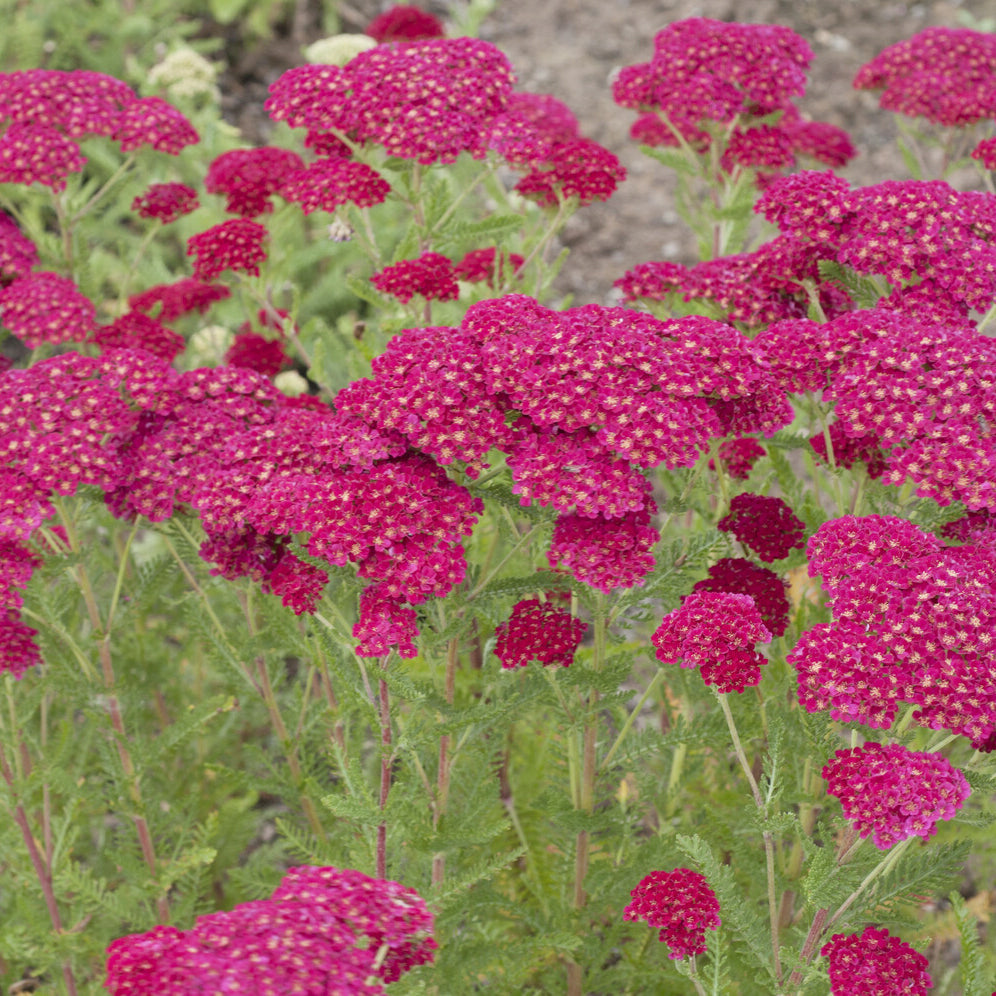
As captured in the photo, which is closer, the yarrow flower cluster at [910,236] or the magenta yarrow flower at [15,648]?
the magenta yarrow flower at [15,648]

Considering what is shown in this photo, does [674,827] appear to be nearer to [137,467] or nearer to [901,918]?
[901,918]

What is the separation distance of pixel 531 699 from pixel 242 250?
1.72 meters

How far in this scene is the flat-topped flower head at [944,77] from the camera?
13.7ft

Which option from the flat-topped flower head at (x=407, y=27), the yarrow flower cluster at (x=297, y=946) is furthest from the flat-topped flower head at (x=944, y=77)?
the yarrow flower cluster at (x=297, y=946)

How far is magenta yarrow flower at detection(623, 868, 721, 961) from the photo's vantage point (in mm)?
2344

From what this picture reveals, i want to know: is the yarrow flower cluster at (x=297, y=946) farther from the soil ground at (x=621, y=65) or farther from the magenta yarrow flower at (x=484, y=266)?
the soil ground at (x=621, y=65)

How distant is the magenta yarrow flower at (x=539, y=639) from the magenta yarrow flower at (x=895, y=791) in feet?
2.12

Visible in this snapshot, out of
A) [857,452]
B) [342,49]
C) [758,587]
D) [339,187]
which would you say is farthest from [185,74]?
[758,587]

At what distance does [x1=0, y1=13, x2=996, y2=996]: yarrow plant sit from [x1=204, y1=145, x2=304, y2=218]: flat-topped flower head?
2cm

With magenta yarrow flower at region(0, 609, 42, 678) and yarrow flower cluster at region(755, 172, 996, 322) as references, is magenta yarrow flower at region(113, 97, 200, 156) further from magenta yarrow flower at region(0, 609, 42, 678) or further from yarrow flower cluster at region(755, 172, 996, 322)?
yarrow flower cluster at region(755, 172, 996, 322)

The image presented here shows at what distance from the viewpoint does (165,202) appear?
418cm

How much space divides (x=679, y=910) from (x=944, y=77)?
3.38m

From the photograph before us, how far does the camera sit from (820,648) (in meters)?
2.32

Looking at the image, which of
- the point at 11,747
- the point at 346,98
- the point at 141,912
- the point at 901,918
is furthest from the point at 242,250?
the point at 901,918
